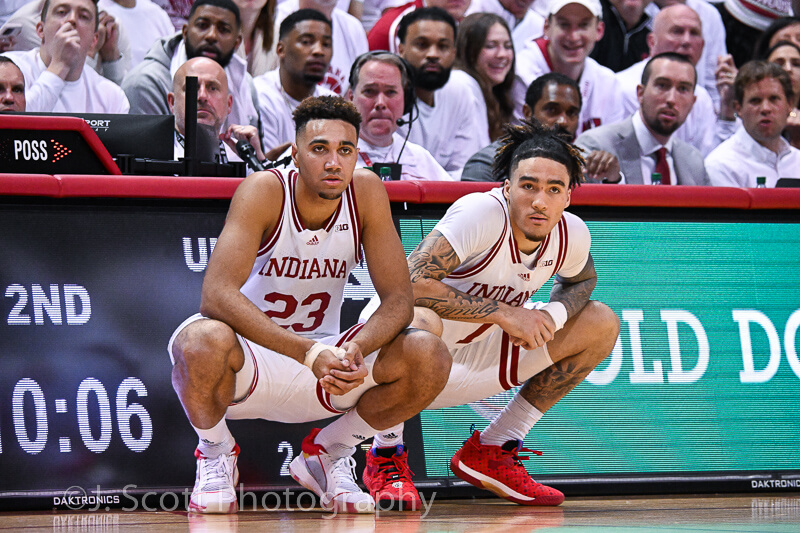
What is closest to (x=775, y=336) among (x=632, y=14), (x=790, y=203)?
(x=790, y=203)

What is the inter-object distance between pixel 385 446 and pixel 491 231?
3.18 feet

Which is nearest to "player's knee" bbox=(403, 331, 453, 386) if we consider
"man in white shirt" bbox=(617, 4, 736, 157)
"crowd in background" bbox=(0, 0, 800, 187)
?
"crowd in background" bbox=(0, 0, 800, 187)

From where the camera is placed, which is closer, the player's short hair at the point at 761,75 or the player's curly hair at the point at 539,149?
the player's curly hair at the point at 539,149

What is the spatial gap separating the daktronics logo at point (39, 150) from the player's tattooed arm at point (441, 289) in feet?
5.10

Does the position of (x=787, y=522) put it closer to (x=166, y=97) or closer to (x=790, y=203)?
(x=790, y=203)

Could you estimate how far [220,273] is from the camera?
3473 mm

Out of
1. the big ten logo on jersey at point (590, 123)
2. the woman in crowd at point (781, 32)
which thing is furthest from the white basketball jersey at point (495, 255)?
the woman in crowd at point (781, 32)

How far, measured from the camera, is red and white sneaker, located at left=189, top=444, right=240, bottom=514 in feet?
11.5

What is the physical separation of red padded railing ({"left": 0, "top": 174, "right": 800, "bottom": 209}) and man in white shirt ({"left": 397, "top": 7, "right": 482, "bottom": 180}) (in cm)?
250

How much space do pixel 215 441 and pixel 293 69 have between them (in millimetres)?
3898

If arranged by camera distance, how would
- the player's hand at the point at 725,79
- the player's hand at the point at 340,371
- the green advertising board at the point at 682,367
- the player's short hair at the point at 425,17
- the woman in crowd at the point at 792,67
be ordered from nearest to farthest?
the player's hand at the point at 340,371
the green advertising board at the point at 682,367
the player's short hair at the point at 425,17
the woman in crowd at the point at 792,67
the player's hand at the point at 725,79

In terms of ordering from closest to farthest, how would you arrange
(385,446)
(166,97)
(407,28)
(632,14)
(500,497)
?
(385,446), (500,497), (166,97), (407,28), (632,14)

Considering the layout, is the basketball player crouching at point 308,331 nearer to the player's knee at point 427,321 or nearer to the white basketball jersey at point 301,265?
the white basketball jersey at point 301,265

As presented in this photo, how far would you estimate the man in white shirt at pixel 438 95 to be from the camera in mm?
7082
